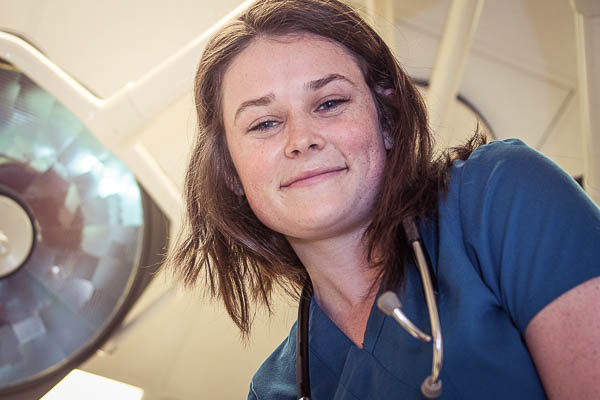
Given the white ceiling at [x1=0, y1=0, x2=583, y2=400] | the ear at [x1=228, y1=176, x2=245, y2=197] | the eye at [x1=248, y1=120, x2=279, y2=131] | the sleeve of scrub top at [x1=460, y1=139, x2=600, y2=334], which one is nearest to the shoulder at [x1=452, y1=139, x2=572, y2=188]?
the sleeve of scrub top at [x1=460, y1=139, x2=600, y2=334]

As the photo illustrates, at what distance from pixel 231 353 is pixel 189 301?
0.52 feet

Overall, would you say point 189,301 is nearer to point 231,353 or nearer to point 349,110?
point 231,353

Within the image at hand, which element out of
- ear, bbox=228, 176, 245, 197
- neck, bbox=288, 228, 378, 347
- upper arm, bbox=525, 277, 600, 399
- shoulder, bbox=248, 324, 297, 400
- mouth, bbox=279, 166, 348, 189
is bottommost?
shoulder, bbox=248, 324, 297, 400

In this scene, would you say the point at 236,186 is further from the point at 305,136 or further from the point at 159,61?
the point at 159,61

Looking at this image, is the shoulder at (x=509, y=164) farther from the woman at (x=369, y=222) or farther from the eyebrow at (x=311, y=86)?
the eyebrow at (x=311, y=86)

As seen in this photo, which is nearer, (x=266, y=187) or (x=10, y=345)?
(x=266, y=187)

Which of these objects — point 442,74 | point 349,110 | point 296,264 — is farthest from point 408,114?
point 442,74

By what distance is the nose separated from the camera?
0.67m

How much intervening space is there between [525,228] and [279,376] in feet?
Answer: 1.55

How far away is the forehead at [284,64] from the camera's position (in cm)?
73

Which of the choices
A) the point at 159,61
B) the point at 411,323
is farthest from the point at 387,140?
the point at 159,61

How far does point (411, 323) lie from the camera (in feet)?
1.67

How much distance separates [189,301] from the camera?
132cm

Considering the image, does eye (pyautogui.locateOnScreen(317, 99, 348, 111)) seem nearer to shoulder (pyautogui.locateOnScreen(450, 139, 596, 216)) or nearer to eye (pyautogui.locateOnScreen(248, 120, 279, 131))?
eye (pyautogui.locateOnScreen(248, 120, 279, 131))
